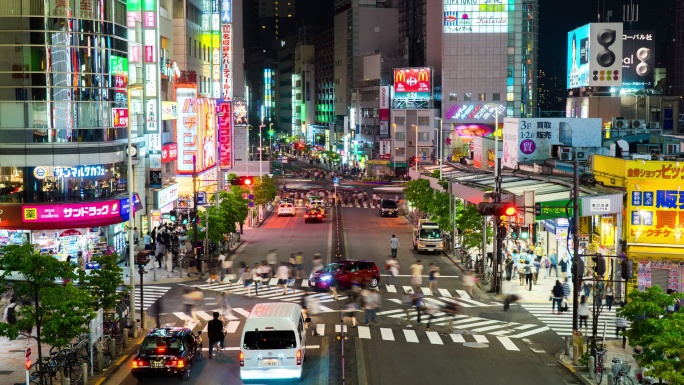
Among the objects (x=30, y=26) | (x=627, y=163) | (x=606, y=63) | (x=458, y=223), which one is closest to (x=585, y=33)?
(x=606, y=63)

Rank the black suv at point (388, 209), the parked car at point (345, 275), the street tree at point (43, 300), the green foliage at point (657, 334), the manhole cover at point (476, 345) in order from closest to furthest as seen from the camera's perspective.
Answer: the green foliage at point (657, 334)
the street tree at point (43, 300)
the manhole cover at point (476, 345)
the parked car at point (345, 275)
the black suv at point (388, 209)

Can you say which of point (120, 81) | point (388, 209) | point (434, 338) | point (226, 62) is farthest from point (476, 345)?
point (226, 62)

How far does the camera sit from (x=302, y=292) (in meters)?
45.9

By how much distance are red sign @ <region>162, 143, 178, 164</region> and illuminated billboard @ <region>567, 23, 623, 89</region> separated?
4475 cm

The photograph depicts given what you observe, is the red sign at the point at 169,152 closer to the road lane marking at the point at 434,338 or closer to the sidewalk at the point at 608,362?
the road lane marking at the point at 434,338

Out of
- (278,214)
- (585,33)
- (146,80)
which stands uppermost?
(585,33)

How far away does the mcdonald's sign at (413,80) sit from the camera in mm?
144375

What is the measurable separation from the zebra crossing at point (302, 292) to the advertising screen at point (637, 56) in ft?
246

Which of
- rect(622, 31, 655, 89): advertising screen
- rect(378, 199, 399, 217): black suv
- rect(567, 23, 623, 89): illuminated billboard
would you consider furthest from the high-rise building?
rect(622, 31, 655, 89): advertising screen

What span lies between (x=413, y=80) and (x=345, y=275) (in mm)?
101131

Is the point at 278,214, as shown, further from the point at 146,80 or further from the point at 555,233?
the point at 555,233

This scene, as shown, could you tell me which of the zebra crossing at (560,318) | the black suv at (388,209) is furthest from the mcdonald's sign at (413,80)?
the zebra crossing at (560,318)

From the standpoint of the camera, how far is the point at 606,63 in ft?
318

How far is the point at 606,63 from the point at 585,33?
4512mm
